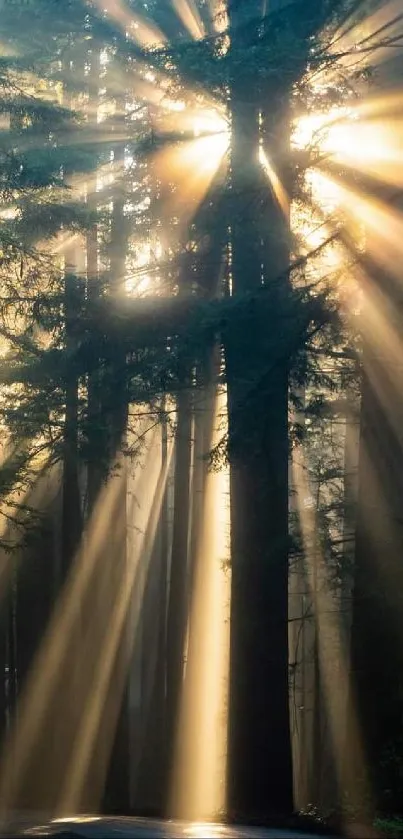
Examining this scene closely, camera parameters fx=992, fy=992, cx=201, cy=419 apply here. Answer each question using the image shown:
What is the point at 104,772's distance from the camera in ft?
67.1

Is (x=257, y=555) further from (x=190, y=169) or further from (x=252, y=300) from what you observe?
(x=190, y=169)

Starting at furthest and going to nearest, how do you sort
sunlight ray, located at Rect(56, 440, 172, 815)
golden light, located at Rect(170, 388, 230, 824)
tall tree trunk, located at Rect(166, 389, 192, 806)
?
1. golden light, located at Rect(170, 388, 230, 824)
2. tall tree trunk, located at Rect(166, 389, 192, 806)
3. sunlight ray, located at Rect(56, 440, 172, 815)

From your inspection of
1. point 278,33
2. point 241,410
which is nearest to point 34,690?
point 241,410

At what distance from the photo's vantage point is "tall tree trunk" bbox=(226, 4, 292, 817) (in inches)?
506

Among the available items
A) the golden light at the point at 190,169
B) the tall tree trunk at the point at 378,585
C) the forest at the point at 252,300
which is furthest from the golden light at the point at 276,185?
the tall tree trunk at the point at 378,585

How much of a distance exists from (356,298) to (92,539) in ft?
34.6

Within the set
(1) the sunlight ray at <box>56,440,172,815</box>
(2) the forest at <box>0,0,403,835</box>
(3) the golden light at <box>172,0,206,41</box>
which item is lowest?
(1) the sunlight ray at <box>56,440,172,815</box>

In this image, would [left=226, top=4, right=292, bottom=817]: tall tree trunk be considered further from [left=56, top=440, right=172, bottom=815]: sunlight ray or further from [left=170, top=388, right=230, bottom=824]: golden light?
[left=170, top=388, right=230, bottom=824]: golden light

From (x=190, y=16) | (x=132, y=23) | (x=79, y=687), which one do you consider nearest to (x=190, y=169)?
(x=190, y=16)

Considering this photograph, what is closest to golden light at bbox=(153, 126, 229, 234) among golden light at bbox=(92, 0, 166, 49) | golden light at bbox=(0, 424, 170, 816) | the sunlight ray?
golden light at bbox=(92, 0, 166, 49)

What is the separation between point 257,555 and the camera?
13172 mm

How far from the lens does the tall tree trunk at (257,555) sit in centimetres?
1285

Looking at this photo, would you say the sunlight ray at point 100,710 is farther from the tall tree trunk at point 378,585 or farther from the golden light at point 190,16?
the golden light at point 190,16

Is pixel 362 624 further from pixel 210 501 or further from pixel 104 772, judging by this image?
pixel 210 501
